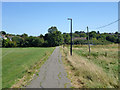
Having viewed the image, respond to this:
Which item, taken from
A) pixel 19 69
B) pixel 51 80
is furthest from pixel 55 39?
pixel 51 80

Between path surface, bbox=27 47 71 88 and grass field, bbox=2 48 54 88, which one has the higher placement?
path surface, bbox=27 47 71 88

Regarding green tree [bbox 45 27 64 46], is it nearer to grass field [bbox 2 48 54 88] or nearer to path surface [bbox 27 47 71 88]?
grass field [bbox 2 48 54 88]

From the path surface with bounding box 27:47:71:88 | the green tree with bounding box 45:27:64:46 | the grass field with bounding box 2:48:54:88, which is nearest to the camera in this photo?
the path surface with bounding box 27:47:71:88

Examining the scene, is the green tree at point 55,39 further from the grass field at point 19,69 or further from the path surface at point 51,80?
the path surface at point 51,80

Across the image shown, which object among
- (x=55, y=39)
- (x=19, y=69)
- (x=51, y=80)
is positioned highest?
(x=55, y=39)

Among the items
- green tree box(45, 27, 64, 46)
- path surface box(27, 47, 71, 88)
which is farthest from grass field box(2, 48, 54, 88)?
green tree box(45, 27, 64, 46)

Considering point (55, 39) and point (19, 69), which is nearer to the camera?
point (19, 69)

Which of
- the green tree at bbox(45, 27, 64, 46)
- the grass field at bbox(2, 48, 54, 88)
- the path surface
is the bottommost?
the grass field at bbox(2, 48, 54, 88)

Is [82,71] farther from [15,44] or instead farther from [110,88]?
[15,44]

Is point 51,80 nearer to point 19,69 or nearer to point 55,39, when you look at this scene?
point 19,69

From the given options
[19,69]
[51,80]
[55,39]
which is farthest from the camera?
[55,39]

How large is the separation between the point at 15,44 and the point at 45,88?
9910 cm

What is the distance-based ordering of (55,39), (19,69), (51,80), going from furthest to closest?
(55,39)
(19,69)
(51,80)

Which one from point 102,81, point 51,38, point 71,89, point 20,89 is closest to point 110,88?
point 102,81
